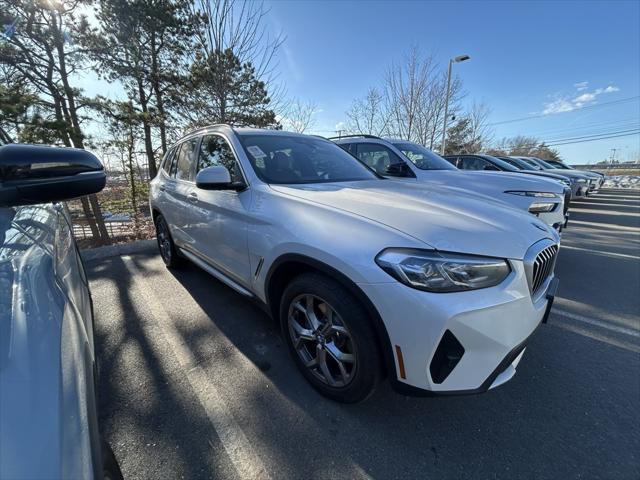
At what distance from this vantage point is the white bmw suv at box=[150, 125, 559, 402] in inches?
54.2

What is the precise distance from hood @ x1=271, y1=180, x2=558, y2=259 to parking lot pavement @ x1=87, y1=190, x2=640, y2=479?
3.60ft

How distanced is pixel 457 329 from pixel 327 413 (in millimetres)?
1030

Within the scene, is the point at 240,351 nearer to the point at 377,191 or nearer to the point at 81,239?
the point at 377,191

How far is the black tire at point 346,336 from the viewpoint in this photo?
5.09ft

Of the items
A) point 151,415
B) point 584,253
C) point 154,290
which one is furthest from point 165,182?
point 584,253

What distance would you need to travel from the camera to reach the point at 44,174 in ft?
3.68

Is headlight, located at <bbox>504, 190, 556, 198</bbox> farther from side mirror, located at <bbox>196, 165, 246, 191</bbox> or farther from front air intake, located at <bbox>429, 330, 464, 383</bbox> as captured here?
side mirror, located at <bbox>196, 165, 246, 191</bbox>

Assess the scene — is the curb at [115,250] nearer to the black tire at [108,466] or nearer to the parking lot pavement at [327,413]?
the parking lot pavement at [327,413]

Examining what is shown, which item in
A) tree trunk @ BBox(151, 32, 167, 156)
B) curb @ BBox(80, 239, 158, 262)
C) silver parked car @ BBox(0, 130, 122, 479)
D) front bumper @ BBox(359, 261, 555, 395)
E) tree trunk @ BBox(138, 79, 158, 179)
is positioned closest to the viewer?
silver parked car @ BBox(0, 130, 122, 479)

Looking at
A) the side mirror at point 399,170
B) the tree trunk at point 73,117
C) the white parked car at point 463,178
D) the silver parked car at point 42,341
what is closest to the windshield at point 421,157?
the white parked car at point 463,178

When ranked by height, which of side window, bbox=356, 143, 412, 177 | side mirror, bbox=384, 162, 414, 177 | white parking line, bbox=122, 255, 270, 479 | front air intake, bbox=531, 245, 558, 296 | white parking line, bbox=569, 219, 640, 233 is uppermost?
side window, bbox=356, 143, 412, 177

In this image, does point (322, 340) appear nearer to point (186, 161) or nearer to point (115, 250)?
point (186, 161)

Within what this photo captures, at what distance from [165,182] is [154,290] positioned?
53.8 inches

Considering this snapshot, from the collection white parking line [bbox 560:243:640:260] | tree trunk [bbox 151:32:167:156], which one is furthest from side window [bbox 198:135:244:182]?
tree trunk [bbox 151:32:167:156]
